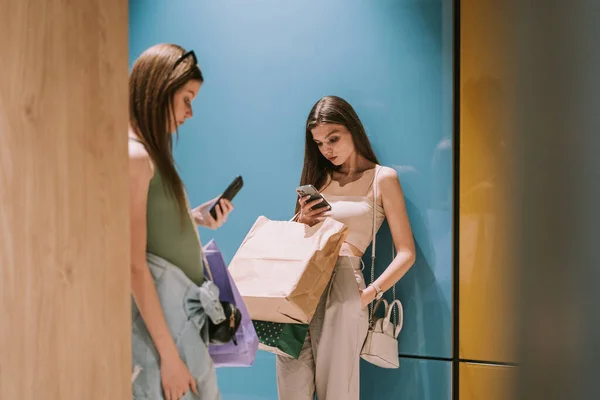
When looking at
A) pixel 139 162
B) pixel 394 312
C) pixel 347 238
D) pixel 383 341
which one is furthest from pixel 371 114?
pixel 139 162

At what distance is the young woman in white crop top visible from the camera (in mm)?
2857

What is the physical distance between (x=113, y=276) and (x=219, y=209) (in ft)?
2.38

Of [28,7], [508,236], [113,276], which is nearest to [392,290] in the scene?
[113,276]

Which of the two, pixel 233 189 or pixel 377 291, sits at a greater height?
pixel 233 189

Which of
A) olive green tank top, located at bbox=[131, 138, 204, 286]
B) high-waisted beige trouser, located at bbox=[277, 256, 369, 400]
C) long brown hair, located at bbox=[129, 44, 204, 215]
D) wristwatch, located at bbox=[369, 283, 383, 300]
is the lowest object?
high-waisted beige trouser, located at bbox=[277, 256, 369, 400]

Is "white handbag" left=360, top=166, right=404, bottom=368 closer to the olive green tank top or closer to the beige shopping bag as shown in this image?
the beige shopping bag

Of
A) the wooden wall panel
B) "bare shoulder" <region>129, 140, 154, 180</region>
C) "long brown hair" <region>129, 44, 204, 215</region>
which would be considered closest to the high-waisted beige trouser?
"long brown hair" <region>129, 44, 204, 215</region>

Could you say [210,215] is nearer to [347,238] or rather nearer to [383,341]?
[347,238]

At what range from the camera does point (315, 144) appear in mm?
2984

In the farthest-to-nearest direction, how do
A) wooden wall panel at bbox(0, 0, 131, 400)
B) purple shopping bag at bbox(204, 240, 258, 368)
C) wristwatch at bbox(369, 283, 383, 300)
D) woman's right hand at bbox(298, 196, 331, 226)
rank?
wristwatch at bbox(369, 283, 383, 300) < woman's right hand at bbox(298, 196, 331, 226) < purple shopping bag at bbox(204, 240, 258, 368) < wooden wall panel at bbox(0, 0, 131, 400)

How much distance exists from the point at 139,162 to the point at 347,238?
1.16 metres

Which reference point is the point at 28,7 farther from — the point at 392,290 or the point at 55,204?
the point at 392,290

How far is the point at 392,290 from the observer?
120 inches

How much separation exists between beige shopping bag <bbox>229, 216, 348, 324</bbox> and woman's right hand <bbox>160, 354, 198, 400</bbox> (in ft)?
1.67
